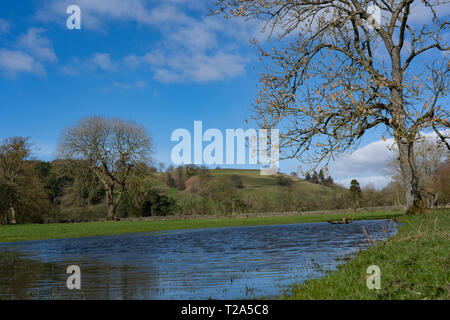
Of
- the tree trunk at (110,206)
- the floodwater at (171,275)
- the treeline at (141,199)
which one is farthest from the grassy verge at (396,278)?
the tree trunk at (110,206)

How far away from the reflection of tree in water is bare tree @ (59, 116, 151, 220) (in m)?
45.1

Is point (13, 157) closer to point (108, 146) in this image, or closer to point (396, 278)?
point (108, 146)

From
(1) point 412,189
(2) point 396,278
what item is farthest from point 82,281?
(1) point 412,189

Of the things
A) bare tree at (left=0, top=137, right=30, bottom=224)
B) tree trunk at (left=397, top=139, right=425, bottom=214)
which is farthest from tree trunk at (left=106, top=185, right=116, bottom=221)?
tree trunk at (left=397, top=139, right=425, bottom=214)

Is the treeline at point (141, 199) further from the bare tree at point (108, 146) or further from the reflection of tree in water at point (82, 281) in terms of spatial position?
the reflection of tree in water at point (82, 281)

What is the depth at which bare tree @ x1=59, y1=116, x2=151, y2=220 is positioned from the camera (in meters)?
56.6

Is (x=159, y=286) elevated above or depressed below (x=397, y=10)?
below

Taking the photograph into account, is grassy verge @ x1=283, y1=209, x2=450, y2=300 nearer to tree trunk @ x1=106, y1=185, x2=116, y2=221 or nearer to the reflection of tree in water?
the reflection of tree in water

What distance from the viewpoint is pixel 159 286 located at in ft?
Answer: 28.0

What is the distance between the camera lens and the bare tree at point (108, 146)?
186 feet
